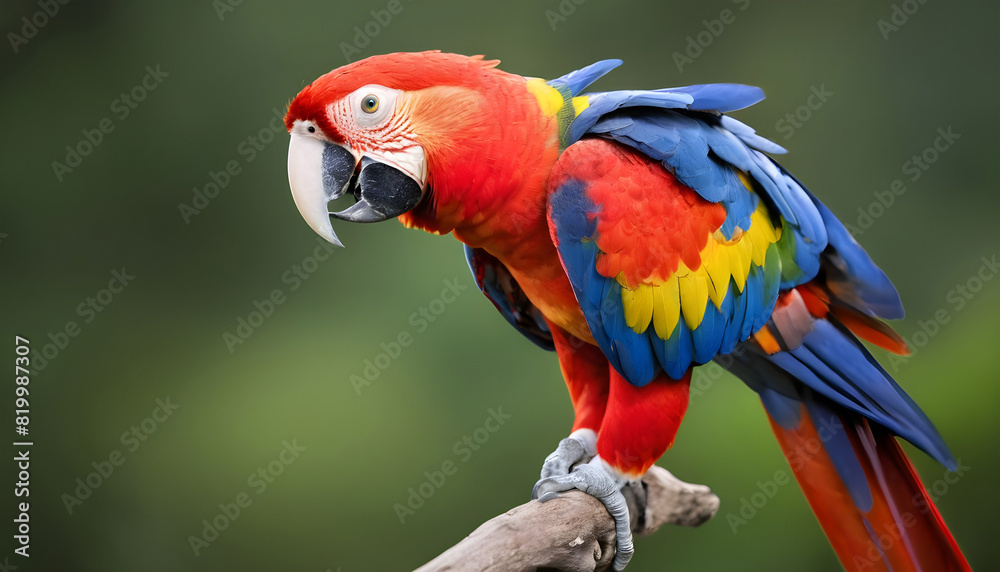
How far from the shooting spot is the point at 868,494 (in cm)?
153

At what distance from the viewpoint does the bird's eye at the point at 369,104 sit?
1.23m

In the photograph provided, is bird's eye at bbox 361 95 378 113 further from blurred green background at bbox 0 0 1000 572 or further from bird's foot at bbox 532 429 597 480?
blurred green background at bbox 0 0 1000 572

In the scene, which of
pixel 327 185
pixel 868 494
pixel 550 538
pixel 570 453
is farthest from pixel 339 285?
pixel 868 494

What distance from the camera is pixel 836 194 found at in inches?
106

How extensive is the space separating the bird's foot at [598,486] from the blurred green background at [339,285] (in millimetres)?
1092

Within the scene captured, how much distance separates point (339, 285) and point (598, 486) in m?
1.48

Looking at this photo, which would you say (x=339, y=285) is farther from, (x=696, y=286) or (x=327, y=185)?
(x=696, y=286)

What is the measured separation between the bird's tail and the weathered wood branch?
336 millimetres

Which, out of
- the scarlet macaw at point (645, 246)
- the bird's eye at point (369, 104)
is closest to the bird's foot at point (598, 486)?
the scarlet macaw at point (645, 246)

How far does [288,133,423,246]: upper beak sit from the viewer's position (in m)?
1.27

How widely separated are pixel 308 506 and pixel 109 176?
125 cm

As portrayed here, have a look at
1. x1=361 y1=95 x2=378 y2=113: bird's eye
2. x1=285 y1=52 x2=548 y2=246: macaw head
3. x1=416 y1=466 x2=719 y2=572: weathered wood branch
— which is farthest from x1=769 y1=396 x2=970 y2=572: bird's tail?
x1=361 y1=95 x2=378 y2=113: bird's eye

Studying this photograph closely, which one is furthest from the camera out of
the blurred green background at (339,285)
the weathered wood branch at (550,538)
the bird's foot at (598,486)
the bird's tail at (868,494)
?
the blurred green background at (339,285)

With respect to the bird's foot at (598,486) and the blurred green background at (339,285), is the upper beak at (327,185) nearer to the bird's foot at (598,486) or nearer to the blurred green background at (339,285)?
the bird's foot at (598,486)
